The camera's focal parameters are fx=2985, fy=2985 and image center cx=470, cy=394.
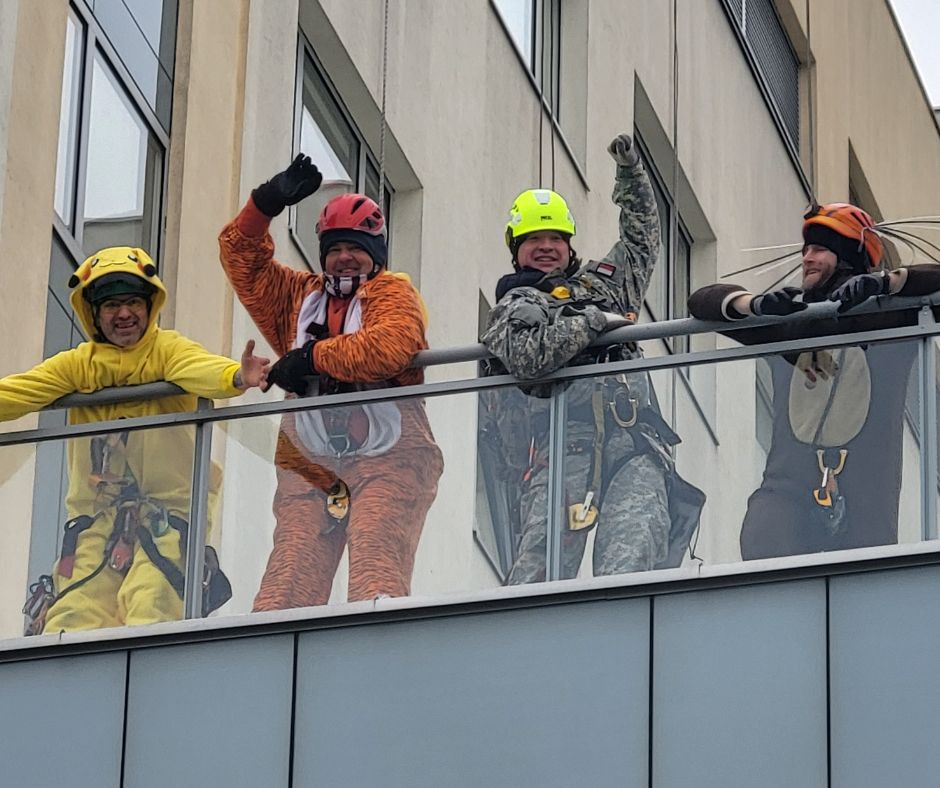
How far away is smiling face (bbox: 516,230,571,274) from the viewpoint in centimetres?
1451

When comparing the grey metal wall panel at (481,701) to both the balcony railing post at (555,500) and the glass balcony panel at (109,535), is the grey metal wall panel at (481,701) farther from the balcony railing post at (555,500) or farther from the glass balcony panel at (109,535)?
the glass balcony panel at (109,535)

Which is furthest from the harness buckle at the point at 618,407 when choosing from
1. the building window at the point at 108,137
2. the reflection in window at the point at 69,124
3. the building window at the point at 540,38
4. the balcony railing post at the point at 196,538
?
the building window at the point at 540,38

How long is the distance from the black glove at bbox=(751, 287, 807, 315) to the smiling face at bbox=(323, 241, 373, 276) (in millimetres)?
2089

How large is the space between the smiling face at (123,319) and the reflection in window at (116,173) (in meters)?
4.93

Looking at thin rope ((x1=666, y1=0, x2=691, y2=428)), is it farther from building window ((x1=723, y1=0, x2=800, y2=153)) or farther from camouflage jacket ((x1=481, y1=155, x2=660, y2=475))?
camouflage jacket ((x1=481, y1=155, x2=660, y2=475))

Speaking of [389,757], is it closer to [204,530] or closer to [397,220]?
[204,530]

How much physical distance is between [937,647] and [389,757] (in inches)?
101

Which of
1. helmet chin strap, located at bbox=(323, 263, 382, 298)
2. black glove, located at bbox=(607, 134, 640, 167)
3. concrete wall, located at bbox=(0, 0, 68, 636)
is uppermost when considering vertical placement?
concrete wall, located at bbox=(0, 0, 68, 636)

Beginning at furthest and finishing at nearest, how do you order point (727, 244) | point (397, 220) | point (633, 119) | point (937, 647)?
point (727, 244)
point (633, 119)
point (397, 220)
point (937, 647)

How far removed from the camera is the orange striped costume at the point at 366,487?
1372 centimetres

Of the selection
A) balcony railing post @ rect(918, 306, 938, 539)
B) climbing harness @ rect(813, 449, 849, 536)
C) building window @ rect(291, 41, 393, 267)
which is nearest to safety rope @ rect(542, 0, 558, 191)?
building window @ rect(291, 41, 393, 267)

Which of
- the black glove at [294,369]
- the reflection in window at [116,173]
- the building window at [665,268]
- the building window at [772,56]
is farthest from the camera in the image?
the building window at [772,56]

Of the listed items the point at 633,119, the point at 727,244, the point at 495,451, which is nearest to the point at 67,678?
the point at 495,451

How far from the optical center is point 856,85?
4128 centimetres
